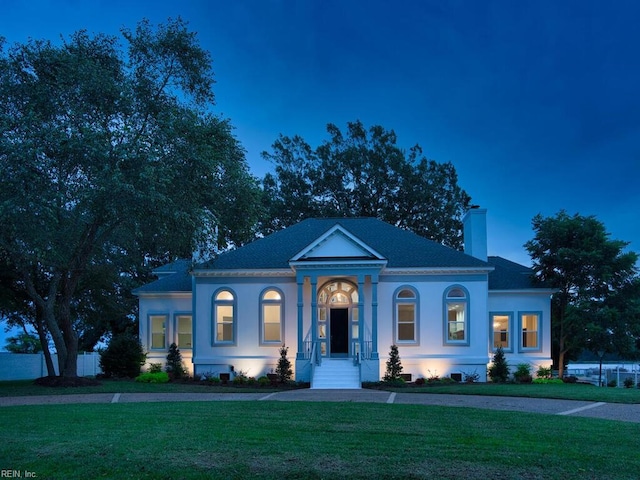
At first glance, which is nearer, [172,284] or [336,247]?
[336,247]

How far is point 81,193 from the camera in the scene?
17031 mm

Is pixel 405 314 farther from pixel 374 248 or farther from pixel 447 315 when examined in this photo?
pixel 374 248

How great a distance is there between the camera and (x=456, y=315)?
79.8 ft

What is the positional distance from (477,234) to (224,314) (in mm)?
12094

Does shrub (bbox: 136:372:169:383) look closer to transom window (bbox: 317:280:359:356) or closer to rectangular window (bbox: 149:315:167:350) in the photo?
rectangular window (bbox: 149:315:167:350)

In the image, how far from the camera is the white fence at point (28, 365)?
29.1 meters

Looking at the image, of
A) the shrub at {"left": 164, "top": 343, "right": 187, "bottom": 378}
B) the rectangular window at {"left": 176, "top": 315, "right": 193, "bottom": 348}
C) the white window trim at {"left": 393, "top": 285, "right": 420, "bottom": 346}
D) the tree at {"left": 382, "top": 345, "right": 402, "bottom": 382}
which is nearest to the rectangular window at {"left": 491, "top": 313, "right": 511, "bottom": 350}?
the white window trim at {"left": 393, "top": 285, "right": 420, "bottom": 346}

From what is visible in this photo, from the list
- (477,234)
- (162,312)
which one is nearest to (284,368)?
(162,312)

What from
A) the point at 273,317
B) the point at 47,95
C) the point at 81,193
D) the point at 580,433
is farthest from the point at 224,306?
the point at 580,433

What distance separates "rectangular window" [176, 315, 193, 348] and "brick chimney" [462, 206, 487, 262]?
13.4 meters

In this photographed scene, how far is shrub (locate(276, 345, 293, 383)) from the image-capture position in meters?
22.6

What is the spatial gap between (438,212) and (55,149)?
2952cm

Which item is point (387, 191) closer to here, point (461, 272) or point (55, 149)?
point (461, 272)

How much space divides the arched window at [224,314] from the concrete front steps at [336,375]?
4470 millimetres
